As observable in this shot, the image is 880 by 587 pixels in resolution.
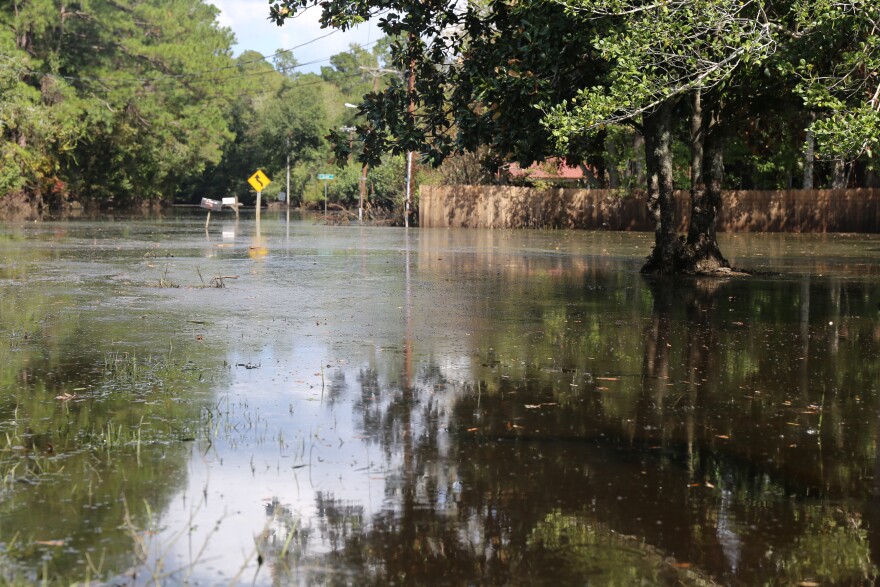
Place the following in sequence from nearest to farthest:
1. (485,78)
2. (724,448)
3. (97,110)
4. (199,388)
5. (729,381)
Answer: (724,448) → (199,388) → (729,381) → (485,78) → (97,110)

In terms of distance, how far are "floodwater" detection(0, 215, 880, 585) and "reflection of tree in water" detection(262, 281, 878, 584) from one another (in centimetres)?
2

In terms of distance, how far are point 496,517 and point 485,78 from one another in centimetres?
1496

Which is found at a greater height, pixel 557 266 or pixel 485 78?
pixel 485 78

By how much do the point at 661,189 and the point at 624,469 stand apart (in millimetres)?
14889

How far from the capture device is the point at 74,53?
7412 centimetres

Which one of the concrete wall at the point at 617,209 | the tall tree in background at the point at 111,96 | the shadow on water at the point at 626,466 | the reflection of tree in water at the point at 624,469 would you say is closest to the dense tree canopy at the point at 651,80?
the shadow on water at the point at 626,466

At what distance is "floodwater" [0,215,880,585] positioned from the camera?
16.8 ft

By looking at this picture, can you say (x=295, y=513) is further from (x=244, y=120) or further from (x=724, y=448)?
(x=244, y=120)

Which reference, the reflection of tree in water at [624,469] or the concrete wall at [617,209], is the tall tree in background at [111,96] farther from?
the reflection of tree in water at [624,469]

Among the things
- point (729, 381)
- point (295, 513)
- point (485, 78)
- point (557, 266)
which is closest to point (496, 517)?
point (295, 513)

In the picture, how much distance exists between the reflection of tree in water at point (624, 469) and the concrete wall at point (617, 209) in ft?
122

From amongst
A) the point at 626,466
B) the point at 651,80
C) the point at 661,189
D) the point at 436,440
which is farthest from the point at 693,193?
the point at 626,466

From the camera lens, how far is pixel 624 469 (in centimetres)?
671

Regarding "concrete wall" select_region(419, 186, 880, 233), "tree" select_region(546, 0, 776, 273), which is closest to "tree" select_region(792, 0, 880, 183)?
"tree" select_region(546, 0, 776, 273)
